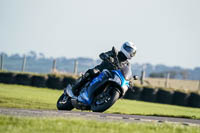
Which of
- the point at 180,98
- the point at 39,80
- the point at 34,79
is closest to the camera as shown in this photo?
the point at 180,98

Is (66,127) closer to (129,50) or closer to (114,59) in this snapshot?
(114,59)

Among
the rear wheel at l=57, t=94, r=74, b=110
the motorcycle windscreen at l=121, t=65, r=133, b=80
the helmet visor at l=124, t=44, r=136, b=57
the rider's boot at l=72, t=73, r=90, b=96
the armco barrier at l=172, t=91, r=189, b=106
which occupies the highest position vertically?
the helmet visor at l=124, t=44, r=136, b=57

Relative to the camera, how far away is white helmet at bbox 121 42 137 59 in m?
13.3

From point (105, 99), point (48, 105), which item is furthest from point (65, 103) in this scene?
point (48, 105)

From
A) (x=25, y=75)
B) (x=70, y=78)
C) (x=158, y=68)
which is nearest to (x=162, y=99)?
(x=70, y=78)

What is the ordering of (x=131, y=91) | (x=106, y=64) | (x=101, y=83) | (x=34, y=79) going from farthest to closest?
(x=34, y=79) < (x=131, y=91) < (x=106, y=64) < (x=101, y=83)

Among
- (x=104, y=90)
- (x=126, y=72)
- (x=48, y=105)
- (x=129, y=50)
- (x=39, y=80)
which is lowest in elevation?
(x=48, y=105)

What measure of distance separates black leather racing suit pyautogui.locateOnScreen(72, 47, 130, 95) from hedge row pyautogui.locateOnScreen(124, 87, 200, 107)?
622 inches

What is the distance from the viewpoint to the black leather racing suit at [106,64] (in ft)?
43.1

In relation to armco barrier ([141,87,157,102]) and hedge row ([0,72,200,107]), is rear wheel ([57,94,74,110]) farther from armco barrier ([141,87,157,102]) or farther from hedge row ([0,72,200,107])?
armco barrier ([141,87,157,102])

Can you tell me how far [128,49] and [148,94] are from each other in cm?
1707

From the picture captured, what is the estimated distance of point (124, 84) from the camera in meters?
12.9

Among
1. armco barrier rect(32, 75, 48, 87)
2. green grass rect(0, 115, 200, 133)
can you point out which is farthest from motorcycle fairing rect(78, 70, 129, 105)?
armco barrier rect(32, 75, 48, 87)

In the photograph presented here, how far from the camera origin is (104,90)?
42.9 ft
